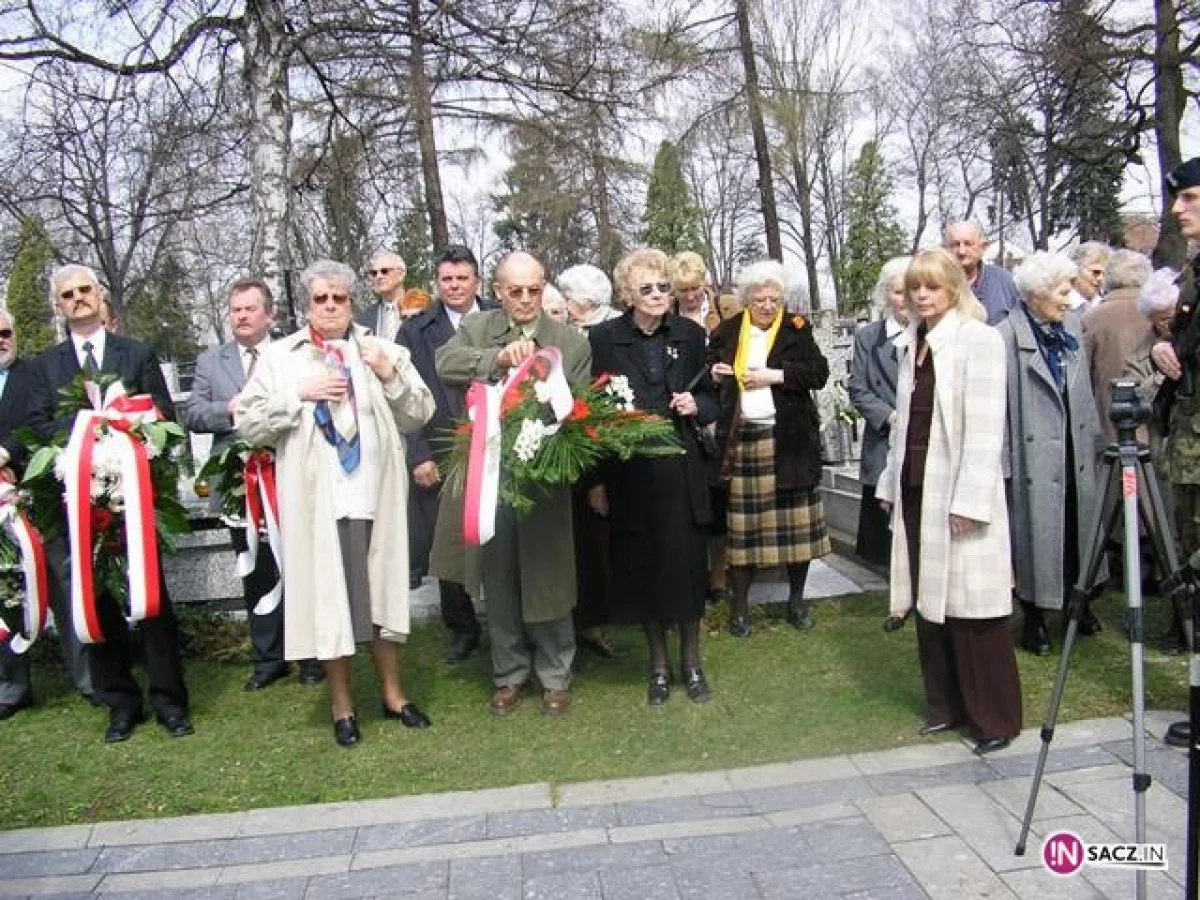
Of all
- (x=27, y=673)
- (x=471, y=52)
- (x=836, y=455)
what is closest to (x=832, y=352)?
(x=836, y=455)

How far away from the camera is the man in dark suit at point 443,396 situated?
5336 mm

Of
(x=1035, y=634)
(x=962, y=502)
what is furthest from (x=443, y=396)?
A: (x=1035, y=634)

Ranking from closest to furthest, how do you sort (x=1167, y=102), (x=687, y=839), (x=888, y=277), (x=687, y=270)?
(x=687, y=839), (x=888, y=277), (x=687, y=270), (x=1167, y=102)

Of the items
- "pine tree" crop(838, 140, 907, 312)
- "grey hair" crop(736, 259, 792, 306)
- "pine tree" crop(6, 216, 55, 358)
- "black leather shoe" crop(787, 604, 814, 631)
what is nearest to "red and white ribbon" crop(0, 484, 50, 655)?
"grey hair" crop(736, 259, 792, 306)

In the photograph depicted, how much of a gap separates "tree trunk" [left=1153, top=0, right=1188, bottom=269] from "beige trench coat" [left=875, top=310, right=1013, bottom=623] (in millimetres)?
12106

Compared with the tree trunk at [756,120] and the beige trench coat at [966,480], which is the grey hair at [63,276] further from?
the tree trunk at [756,120]

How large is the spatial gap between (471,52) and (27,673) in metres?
5.67

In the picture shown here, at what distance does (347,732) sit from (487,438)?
146 cm

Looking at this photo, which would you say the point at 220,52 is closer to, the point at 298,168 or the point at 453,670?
the point at 298,168

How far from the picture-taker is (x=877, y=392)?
5660mm

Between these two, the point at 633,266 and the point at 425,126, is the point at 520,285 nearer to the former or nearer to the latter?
the point at 633,266

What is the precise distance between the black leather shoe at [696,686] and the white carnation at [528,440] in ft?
4.59

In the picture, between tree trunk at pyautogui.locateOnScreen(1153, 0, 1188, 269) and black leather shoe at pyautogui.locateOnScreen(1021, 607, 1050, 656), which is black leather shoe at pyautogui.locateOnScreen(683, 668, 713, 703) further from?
tree trunk at pyautogui.locateOnScreen(1153, 0, 1188, 269)

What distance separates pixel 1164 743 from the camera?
3.73 metres
